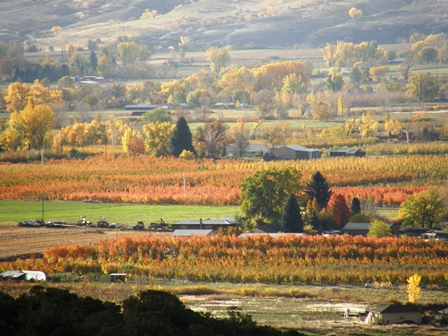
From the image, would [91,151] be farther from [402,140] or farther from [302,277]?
[302,277]

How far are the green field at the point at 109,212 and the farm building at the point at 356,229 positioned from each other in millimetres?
5732

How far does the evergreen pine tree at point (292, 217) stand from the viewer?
41.2 m

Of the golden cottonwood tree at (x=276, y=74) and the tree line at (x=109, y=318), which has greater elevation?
the golden cottonwood tree at (x=276, y=74)

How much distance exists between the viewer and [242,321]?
24.7m

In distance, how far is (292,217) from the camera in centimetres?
4134

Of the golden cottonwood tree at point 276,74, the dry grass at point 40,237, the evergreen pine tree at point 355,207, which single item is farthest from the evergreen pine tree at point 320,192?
the golden cottonwood tree at point 276,74

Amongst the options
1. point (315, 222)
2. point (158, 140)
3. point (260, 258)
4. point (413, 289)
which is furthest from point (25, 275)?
point (158, 140)

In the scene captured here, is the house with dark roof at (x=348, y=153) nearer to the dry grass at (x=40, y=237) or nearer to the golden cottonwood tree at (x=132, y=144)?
the golden cottonwood tree at (x=132, y=144)

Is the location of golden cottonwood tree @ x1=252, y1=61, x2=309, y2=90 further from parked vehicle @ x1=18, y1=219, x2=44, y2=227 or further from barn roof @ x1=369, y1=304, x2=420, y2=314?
barn roof @ x1=369, y1=304, x2=420, y2=314

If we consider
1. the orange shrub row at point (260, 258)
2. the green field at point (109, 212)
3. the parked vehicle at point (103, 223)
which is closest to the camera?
the orange shrub row at point (260, 258)

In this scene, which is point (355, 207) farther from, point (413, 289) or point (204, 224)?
point (413, 289)

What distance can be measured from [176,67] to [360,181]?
9031 centimetres

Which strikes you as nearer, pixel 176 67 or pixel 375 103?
pixel 375 103

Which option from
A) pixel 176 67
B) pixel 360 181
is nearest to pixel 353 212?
pixel 360 181
